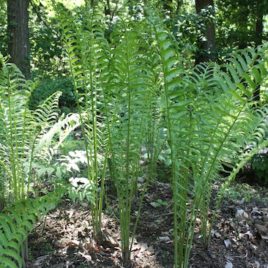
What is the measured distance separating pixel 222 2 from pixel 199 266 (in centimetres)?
836

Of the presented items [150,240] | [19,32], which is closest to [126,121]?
[150,240]

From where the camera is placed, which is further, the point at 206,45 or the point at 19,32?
the point at 206,45

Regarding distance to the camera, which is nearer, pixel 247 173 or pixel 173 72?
pixel 173 72

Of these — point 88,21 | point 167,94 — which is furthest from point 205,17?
point 167,94

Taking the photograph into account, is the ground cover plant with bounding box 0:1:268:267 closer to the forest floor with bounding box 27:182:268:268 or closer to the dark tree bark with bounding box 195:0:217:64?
the forest floor with bounding box 27:182:268:268

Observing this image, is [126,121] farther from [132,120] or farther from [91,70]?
[91,70]

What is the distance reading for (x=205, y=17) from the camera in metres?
6.33

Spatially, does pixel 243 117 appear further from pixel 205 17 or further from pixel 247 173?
pixel 205 17

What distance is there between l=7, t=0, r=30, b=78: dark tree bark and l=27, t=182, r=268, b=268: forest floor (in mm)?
3482

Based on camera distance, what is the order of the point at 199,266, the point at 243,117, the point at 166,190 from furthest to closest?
the point at 166,190, the point at 199,266, the point at 243,117

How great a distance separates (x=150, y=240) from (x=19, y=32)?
4.26 meters

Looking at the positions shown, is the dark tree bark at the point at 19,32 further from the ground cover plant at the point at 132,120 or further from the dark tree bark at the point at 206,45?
the ground cover plant at the point at 132,120

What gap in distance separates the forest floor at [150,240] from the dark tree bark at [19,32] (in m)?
3.48

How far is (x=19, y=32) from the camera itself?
5.73 meters
